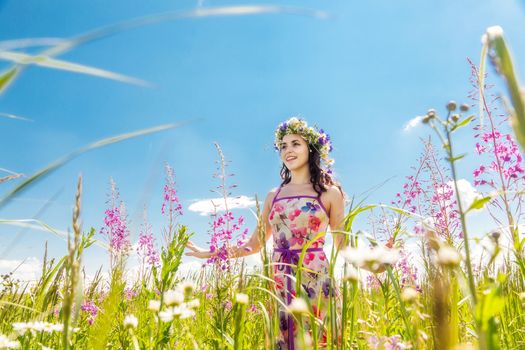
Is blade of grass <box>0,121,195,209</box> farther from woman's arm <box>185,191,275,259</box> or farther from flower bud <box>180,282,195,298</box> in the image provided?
woman's arm <box>185,191,275,259</box>

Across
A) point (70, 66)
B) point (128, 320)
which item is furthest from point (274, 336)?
point (70, 66)

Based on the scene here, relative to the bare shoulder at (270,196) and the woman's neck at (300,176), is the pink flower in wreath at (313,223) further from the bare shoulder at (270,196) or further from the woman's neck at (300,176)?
the bare shoulder at (270,196)

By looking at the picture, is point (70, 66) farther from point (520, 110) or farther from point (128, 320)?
point (520, 110)

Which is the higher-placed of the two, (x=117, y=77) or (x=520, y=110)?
(x=117, y=77)

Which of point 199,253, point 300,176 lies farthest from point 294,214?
point 199,253

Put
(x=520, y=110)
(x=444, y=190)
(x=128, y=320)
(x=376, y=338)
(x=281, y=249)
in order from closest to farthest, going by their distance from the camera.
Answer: (x=520, y=110) → (x=128, y=320) → (x=376, y=338) → (x=444, y=190) → (x=281, y=249)

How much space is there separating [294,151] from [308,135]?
367mm

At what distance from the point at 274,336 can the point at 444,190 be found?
315 centimetres

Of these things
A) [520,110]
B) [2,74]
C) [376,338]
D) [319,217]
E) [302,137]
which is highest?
[302,137]

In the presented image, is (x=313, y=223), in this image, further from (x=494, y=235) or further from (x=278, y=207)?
(x=494, y=235)

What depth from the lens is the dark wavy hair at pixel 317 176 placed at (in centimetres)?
497

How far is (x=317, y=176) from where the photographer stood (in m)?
5.14

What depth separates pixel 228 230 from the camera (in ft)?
13.4

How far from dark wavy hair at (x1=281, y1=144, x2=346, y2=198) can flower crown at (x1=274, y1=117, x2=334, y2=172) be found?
0.08m
